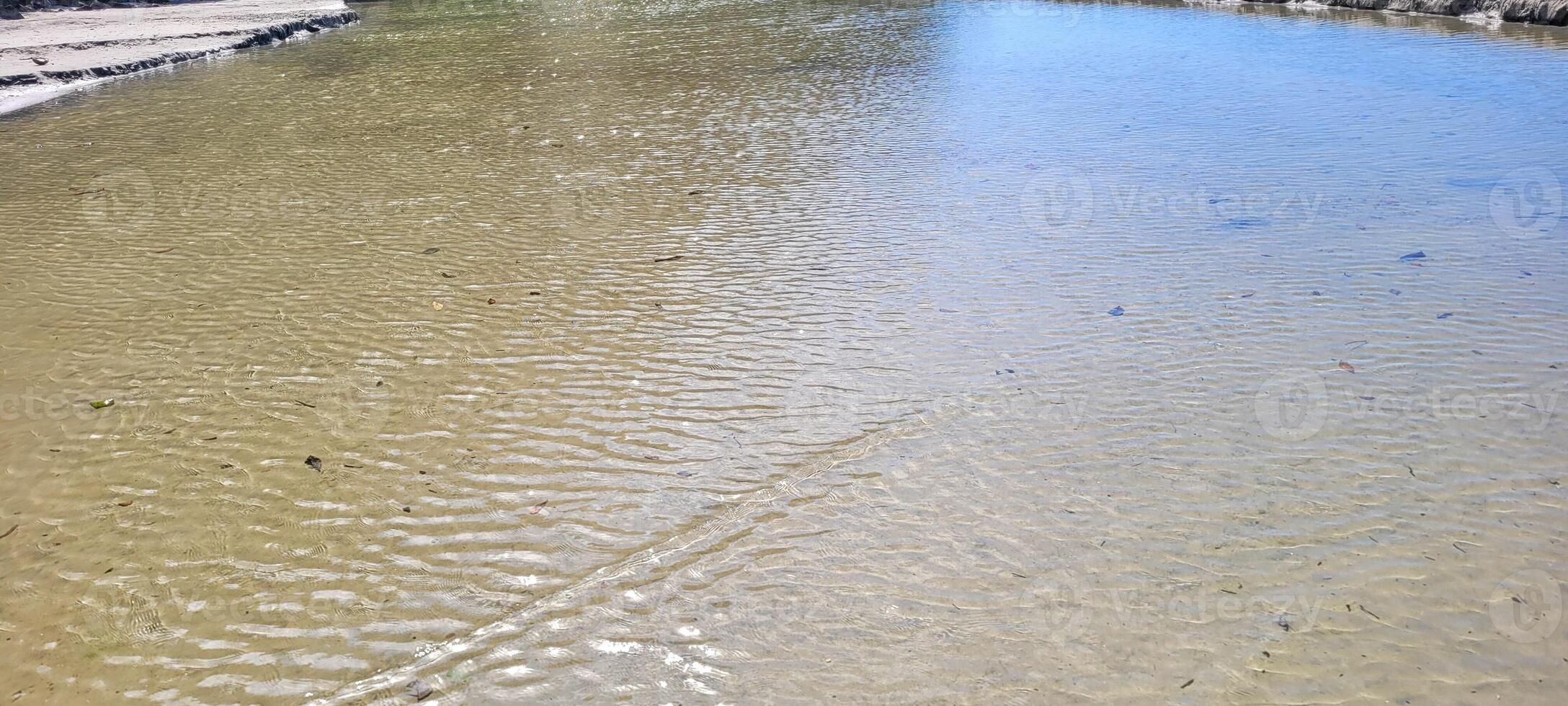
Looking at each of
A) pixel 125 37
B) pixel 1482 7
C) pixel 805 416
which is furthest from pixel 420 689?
pixel 125 37

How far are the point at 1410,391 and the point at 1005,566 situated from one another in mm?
1857

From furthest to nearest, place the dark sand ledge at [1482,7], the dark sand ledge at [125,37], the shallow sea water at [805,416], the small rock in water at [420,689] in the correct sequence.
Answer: the dark sand ledge at [1482,7] < the dark sand ledge at [125,37] < the shallow sea water at [805,416] < the small rock in water at [420,689]

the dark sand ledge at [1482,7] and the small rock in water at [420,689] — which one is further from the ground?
the dark sand ledge at [1482,7]

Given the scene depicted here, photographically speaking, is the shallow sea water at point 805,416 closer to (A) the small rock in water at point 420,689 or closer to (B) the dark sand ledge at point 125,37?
(A) the small rock in water at point 420,689

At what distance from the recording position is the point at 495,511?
331 centimetres

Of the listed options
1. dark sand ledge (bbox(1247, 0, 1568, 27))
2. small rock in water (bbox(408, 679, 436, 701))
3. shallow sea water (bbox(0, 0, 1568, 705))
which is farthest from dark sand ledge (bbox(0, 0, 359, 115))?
dark sand ledge (bbox(1247, 0, 1568, 27))

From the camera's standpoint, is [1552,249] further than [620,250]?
No

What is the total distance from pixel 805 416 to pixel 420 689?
166 cm

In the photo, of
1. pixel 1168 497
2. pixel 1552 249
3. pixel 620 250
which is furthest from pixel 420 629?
pixel 1552 249

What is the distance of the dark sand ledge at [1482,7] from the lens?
37.5 feet

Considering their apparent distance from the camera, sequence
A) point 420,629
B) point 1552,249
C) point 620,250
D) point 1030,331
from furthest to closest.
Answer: point 620,250, point 1552,249, point 1030,331, point 420,629

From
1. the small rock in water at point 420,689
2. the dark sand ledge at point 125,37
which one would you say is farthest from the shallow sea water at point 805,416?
the dark sand ledge at point 125,37

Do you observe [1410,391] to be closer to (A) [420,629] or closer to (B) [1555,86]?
(A) [420,629]

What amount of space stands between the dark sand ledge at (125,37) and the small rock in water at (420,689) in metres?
10.1
